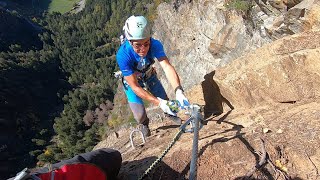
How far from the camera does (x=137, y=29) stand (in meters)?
4.92

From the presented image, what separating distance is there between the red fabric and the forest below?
48482mm

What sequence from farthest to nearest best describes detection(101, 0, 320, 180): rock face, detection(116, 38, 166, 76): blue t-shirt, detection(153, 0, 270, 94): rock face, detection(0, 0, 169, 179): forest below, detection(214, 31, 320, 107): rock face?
detection(0, 0, 169, 179): forest below → detection(153, 0, 270, 94): rock face → detection(214, 31, 320, 107): rock face → detection(116, 38, 166, 76): blue t-shirt → detection(101, 0, 320, 180): rock face

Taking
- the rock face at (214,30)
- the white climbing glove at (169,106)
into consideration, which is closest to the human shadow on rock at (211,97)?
the white climbing glove at (169,106)

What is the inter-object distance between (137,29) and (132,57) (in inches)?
31.0

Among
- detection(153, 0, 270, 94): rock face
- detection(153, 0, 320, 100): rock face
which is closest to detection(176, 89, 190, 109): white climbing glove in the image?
detection(153, 0, 320, 100): rock face

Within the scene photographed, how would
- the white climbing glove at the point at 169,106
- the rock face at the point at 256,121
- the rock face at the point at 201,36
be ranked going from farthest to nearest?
the rock face at the point at 201,36 → the white climbing glove at the point at 169,106 → the rock face at the point at 256,121

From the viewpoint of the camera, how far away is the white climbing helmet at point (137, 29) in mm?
4930

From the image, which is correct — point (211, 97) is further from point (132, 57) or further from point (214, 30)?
point (214, 30)

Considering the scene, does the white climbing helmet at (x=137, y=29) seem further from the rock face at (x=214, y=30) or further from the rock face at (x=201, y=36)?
the rock face at (x=201, y=36)

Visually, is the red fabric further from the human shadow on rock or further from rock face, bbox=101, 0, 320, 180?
the human shadow on rock

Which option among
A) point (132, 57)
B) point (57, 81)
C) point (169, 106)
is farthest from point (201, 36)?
point (57, 81)

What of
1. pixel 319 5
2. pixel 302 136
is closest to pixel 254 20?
pixel 319 5

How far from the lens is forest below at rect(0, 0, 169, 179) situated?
6619cm

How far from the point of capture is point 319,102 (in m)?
5.64
